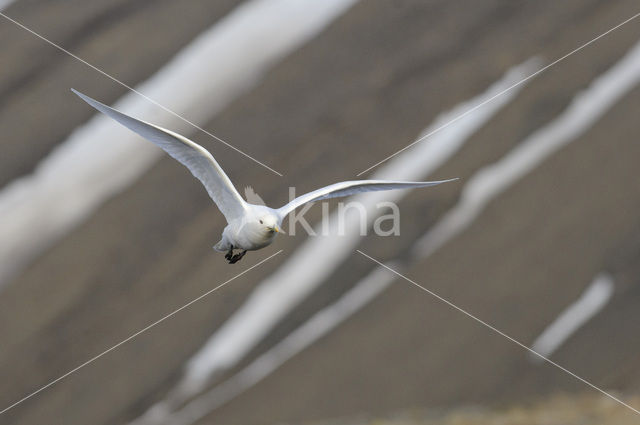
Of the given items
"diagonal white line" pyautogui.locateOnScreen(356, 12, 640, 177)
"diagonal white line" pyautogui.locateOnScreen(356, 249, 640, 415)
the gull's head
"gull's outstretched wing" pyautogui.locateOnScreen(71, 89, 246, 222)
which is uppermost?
"gull's outstretched wing" pyautogui.locateOnScreen(71, 89, 246, 222)

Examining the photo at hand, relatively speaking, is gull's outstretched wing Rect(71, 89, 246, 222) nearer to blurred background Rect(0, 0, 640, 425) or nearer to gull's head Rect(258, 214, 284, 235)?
gull's head Rect(258, 214, 284, 235)

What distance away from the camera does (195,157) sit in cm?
137

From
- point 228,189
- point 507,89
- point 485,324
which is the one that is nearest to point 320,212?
point 485,324

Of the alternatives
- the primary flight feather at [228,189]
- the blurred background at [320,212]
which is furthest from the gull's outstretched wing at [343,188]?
the blurred background at [320,212]

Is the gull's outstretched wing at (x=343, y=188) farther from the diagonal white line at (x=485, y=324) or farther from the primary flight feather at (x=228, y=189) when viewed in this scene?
the diagonal white line at (x=485, y=324)

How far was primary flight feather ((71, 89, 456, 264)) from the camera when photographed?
1325 mm

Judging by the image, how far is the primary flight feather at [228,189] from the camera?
1.33 meters

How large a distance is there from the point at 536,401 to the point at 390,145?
74cm

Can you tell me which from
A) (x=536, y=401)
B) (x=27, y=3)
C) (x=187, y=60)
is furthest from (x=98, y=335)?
(x=536, y=401)

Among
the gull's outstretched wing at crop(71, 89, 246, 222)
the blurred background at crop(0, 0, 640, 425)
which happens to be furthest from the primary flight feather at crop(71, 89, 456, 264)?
the blurred background at crop(0, 0, 640, 425)

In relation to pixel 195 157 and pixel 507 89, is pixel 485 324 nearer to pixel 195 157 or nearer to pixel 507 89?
pixel 507 89

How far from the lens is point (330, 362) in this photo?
2.05 metres

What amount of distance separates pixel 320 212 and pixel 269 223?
81 cm

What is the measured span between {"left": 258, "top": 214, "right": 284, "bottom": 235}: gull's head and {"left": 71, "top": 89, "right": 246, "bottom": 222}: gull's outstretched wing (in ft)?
0.21
